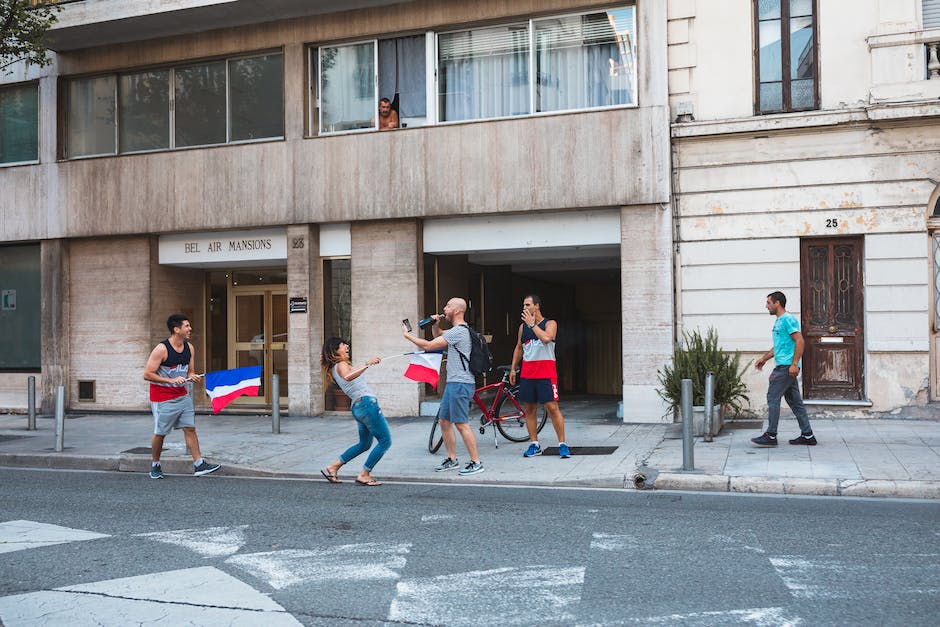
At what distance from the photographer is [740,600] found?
4805 millimetres

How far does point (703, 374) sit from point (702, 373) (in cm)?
2

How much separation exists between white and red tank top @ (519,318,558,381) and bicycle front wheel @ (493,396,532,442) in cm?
115

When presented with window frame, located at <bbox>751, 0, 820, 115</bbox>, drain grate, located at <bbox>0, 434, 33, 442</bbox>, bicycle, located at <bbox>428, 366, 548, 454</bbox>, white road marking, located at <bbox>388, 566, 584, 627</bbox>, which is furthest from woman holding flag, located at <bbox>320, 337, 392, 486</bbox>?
window frame, located at <bbox>751, 0, 820, 115</bbox>

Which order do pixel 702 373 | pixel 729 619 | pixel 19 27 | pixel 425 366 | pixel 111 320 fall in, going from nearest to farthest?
pixel 729 619 → pixel 425 366 → pixel 702 373 → pixel 19 27 → pixel 111 320

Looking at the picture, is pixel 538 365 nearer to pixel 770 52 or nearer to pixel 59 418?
pixel 59 418

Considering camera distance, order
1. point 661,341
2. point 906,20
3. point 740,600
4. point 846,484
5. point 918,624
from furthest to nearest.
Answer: point 661,341 < point 906,20 < point 846,484 < point 740,600 < point 918,624

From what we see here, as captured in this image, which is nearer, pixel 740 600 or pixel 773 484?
pixel 740 600

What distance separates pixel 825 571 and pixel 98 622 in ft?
13.9

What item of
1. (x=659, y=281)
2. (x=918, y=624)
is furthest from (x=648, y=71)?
(x=918, y=624)

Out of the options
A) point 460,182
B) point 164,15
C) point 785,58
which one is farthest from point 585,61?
point 164,15

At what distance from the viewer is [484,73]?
47.7ft

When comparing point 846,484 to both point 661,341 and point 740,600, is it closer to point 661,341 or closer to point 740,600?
point 740,600

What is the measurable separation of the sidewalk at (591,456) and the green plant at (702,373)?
468mm

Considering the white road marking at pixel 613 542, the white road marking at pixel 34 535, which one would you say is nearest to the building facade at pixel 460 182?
the white road marking at pixel 613 542
